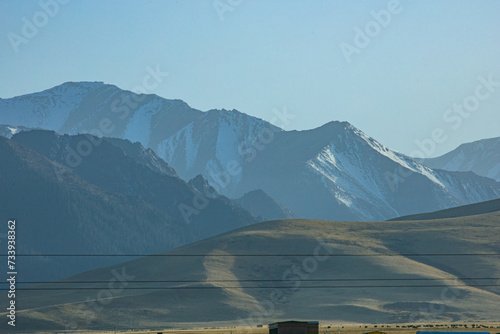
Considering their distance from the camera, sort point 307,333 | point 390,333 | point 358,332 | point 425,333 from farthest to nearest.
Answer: point 358,332 < point 390,333 < point 307,333 < point 425,333

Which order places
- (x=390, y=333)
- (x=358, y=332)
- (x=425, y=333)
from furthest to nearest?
(x=358, y=332), (x=390, y=333), (x=425, y=333)

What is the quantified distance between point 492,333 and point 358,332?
1131 inches

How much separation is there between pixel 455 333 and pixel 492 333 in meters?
45.1

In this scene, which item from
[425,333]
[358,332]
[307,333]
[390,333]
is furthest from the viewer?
[358,332]

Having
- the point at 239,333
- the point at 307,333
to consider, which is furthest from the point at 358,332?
the point at 307,333

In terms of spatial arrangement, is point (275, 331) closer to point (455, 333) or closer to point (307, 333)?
point (307, 333)

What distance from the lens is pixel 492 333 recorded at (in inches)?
6811

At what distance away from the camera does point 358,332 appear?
185m

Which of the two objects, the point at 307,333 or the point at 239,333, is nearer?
the point at 307,333

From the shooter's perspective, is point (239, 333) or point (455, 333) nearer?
point (455, 333)

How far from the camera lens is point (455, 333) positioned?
132250 mm

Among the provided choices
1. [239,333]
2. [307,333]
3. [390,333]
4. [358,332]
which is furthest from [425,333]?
[239,333]

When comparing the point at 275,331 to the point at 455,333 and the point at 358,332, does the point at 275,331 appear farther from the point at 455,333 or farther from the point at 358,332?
the point at 358,332

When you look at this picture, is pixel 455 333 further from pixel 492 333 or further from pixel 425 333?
pixel 492 333
